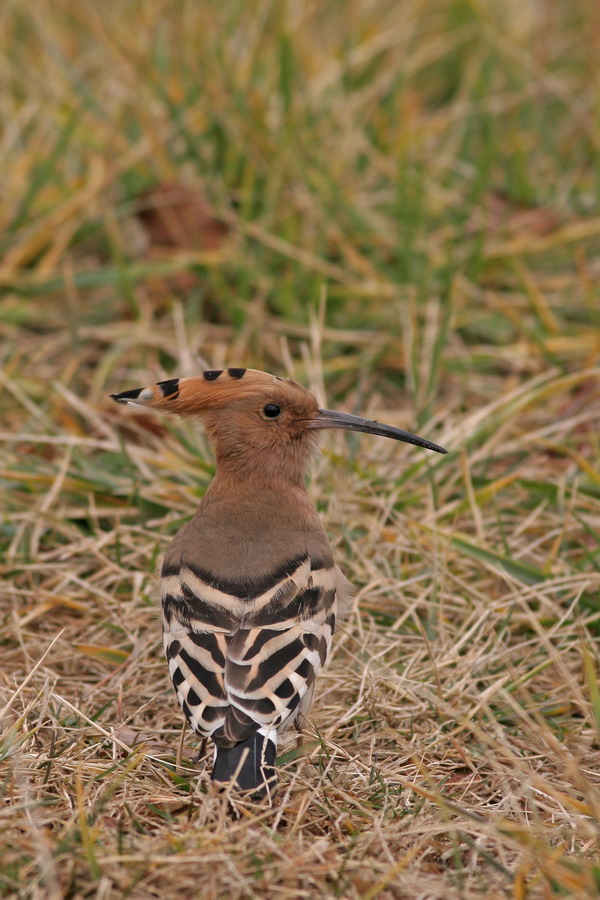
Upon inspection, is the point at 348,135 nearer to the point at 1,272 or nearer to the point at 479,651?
the point at 1,272

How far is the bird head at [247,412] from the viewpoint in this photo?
2.74m

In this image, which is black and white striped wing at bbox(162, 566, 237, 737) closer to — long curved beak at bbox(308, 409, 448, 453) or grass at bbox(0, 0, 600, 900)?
grass at bbox(0, 0, 600, 900)

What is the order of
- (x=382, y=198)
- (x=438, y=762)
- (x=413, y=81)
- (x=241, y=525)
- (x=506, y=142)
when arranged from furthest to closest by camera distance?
(x=413, y=81), (x=506, y=142), (x=382, y=198), (x=241, y=525), (x=438, y=762)

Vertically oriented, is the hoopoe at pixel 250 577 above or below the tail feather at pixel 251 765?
above

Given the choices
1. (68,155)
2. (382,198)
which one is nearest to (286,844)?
(382,198)

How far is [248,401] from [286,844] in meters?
1.08

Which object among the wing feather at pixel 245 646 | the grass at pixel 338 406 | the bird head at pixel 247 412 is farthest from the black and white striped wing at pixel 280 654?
the bird head at pixel 247 412

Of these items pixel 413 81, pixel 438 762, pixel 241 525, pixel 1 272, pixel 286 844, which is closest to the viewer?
pixel 286 844

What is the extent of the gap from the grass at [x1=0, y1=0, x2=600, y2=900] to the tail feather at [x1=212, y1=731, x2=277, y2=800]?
0.19 feet

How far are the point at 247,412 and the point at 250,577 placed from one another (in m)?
0.44

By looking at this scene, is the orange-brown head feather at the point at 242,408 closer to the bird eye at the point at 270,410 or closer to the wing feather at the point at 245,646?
the bird eye at the point at 270,410

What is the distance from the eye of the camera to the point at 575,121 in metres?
5.39

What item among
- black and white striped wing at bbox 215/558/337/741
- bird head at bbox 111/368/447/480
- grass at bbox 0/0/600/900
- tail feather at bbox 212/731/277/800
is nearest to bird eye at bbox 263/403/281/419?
bird head at bbox 111/368/447/480

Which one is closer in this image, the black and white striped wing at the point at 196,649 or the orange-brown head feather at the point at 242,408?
the black and white striped wing at the point at 196,649
